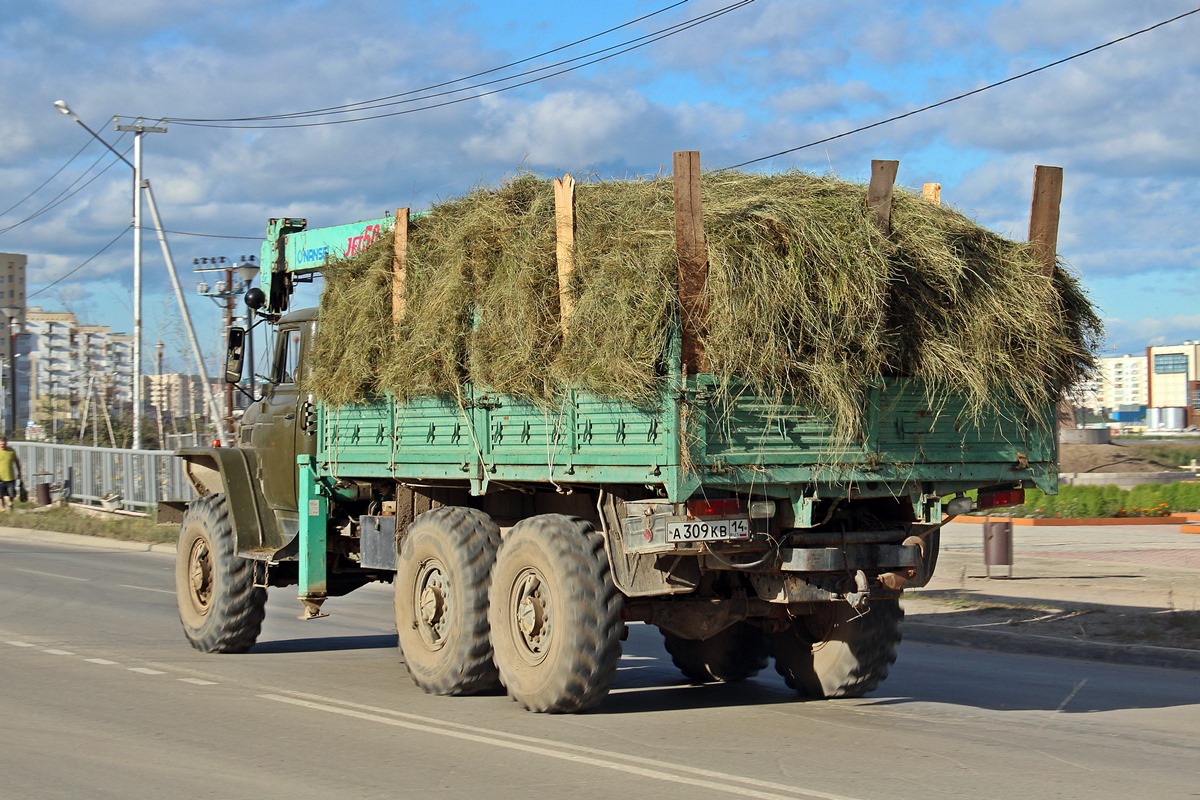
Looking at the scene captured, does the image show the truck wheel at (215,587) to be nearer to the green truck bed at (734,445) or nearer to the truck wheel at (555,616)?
the green truck bed at (734,445)

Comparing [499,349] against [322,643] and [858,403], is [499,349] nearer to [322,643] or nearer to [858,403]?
[858,403]

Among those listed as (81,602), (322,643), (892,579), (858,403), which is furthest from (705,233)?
(81,602)

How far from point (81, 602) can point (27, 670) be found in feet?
17.8

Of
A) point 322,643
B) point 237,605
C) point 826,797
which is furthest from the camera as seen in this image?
point 322,643

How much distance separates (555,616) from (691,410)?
1632 millimetres

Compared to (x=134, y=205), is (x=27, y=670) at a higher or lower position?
lower

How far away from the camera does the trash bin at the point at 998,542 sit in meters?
17.1

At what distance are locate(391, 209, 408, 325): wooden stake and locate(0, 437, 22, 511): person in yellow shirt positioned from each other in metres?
23.1

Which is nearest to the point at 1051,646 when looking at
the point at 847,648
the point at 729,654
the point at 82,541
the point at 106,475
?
the point at 729,654

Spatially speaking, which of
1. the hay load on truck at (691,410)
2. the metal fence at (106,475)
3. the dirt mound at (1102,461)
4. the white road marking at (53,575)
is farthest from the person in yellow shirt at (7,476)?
the dirt mound at (1102,461)

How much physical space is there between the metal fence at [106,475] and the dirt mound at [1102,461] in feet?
88.8

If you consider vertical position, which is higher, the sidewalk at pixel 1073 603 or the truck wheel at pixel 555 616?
the truck wheel at pixel 555 616

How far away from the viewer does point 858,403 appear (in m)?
8.30

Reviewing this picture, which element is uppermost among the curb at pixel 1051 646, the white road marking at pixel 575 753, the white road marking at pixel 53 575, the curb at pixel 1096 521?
the white road marking at pixel 575 753
